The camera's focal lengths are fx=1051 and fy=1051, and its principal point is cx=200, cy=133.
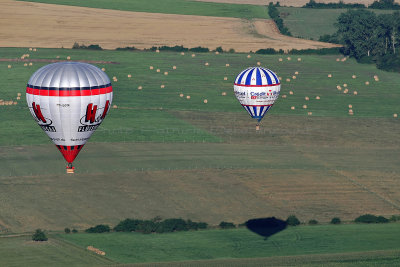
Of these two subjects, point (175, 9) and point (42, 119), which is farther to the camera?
point (175, 9)

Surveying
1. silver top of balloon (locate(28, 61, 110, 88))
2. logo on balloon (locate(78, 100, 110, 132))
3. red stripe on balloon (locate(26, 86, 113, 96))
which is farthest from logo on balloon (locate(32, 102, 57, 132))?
logo on balloon (locate(78, 100, 110, 132))

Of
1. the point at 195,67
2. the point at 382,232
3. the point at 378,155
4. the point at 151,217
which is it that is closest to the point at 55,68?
the point at 151,217

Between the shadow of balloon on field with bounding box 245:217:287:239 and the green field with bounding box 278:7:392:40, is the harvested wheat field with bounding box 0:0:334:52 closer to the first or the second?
the green field with bounding box 278:7:392:40

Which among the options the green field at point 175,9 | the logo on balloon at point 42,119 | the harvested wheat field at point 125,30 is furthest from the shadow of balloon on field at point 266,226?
the green field at point 175,9

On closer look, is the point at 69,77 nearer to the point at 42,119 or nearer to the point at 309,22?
the point at 42,119

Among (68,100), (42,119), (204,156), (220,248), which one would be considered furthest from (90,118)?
(204,156)

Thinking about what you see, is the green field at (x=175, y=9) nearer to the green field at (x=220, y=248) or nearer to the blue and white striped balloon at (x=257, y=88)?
the blue and white striped balloon at (x=257, y=88)
